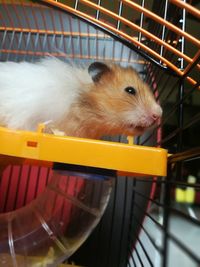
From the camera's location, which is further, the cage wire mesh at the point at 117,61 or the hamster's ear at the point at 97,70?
the cage wire mesh at the point at 117,61

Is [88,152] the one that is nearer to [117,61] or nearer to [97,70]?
[97,70]

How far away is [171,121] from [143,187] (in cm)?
48

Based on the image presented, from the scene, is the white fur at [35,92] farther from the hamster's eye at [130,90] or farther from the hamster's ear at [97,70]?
the hamster's eye at [130,90]

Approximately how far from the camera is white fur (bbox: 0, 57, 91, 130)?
0.98 meters

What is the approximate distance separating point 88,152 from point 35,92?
0.40 m

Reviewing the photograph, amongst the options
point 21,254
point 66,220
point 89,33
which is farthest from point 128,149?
point 89,33

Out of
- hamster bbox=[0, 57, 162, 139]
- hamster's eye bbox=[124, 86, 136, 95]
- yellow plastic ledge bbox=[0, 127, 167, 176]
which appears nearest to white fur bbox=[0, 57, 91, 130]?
hamster bbox=[0, 57, 162, 139]

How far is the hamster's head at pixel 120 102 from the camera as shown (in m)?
1.04

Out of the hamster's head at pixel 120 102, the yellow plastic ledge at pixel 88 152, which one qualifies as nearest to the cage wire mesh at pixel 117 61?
the hamster's head at pixel 120 102

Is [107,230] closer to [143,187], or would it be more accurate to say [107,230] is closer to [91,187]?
[143,187]

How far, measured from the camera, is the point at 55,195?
0.99 metres

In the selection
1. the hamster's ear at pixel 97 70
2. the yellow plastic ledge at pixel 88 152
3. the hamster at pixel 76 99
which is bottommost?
the yellow plastic ledge at pixel 88 152

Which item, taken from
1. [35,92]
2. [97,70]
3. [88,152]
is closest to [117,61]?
[97,70]

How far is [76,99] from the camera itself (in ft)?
3.51
